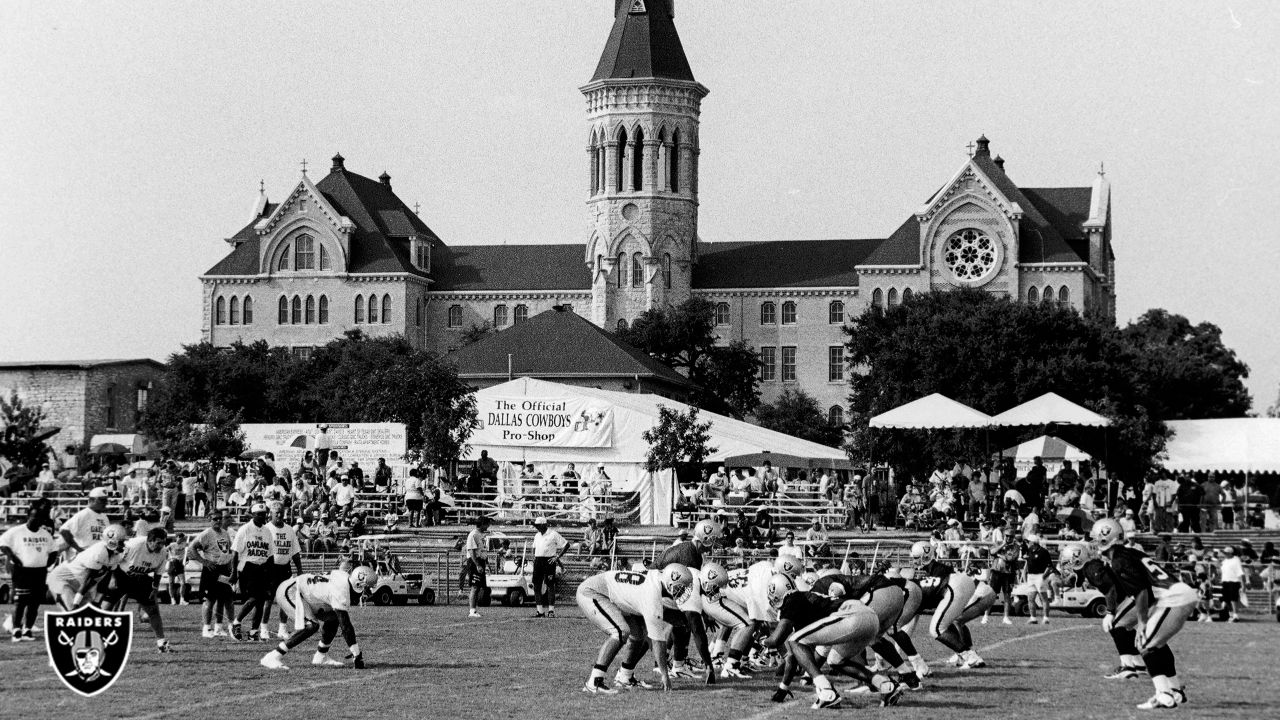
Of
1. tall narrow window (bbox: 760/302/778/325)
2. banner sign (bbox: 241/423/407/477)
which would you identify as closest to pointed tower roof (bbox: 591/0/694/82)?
tall narrow window (bbox: 760/302/778/325)

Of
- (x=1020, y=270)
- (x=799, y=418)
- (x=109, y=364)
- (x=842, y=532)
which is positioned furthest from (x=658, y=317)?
(x=842, y=532)

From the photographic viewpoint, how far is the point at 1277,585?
110ft

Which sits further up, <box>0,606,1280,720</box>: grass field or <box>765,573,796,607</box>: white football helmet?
<box>765,573,796,607</box>: white football helmet

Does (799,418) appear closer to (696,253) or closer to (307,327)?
(696,253)

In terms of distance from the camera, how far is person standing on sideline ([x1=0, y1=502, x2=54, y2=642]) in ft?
76.7

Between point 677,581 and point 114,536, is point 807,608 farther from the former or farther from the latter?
point 114,536

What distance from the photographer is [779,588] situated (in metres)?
18.3

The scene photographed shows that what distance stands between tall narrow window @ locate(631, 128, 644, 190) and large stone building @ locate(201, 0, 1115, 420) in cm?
9

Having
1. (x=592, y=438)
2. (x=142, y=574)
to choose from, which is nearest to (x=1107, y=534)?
(x=142, y=574)

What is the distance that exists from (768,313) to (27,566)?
4115 inches

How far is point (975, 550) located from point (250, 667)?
15.9 m

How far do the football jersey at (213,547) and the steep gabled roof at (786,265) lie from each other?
332ft

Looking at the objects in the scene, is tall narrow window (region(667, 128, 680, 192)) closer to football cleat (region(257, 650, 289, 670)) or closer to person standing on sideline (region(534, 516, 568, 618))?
person standing on sideline (region(534, 516, 568, 618))

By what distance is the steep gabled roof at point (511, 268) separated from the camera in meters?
129
